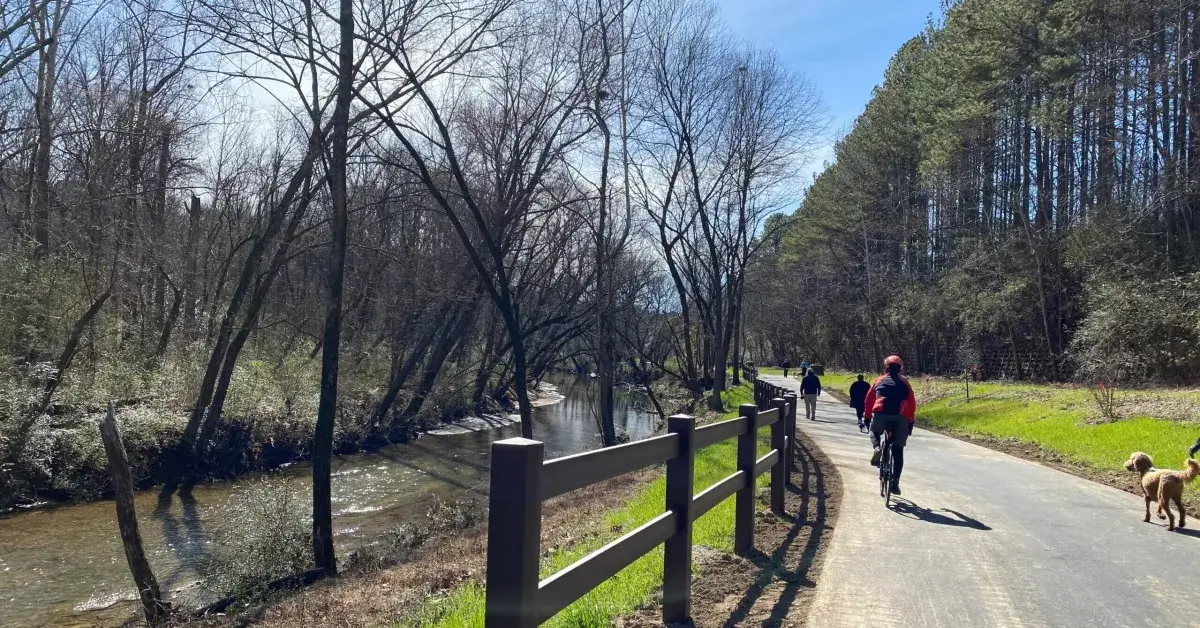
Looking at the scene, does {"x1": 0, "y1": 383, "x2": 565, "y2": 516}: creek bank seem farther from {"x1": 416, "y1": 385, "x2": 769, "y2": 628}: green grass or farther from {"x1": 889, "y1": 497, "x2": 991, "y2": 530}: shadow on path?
{"x1": 889, "y1": 497, "x2": 991, "y2": 530}: shadow on path

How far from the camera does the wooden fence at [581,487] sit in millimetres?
3051

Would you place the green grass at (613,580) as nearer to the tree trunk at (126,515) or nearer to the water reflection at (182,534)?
the tree trunk at (126,515)

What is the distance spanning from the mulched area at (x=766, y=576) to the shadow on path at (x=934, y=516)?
776 millimetres

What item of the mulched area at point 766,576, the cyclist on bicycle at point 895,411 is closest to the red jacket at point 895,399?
the cyclist on bicycle at point 895,411

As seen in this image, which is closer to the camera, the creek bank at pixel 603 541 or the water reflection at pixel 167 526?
the creek bank at pixel 603 541

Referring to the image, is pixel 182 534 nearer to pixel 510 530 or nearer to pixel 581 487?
pixel 581 487

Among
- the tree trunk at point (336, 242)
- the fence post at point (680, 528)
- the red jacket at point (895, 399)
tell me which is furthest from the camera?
the tree trunk at point (336, 242)

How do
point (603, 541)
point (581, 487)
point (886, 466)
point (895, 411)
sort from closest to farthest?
point (581, 487) → point (603, 541) → point (886, 466) → point (895, 411)

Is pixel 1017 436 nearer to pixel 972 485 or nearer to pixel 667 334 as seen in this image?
pixel 972 485

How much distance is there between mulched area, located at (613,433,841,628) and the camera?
5.34m

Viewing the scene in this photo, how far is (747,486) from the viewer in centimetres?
680

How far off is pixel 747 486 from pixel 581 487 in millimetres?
3367

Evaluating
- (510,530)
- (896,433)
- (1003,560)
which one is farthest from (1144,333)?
(510,530)

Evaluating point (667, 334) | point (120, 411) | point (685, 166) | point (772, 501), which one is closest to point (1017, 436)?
point (772, 501)
